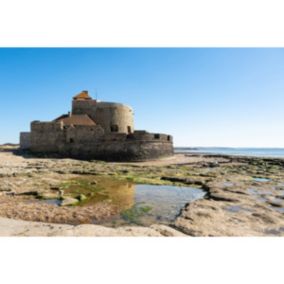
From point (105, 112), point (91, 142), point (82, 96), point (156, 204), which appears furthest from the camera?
point (82, 96)

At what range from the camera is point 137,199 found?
26.4 ft

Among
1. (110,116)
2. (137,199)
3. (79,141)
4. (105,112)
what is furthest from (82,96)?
(137,199)

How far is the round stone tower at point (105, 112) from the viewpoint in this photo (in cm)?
3016

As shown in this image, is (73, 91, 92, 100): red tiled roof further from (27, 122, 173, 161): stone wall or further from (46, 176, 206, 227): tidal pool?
(46, 176, 206, 227): tidal pool

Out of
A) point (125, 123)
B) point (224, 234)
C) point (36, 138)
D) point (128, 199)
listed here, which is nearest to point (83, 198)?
point (128, 199)

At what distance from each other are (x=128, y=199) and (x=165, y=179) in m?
4.75

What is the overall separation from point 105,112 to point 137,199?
76.4 ft

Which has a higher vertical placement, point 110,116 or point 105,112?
point 105,112

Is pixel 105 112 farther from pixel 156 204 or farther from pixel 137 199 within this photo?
pixel 156 204

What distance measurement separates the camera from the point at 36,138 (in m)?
24.9

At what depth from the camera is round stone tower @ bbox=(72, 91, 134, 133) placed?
3016cm

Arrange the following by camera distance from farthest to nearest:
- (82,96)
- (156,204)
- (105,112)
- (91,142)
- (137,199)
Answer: (82,96)
(105,112)
(91,142)
(137,199)
(156,204)

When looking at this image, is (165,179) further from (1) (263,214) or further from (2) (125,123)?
(2) (125,123)

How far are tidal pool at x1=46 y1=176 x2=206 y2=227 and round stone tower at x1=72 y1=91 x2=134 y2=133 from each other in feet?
63.2
